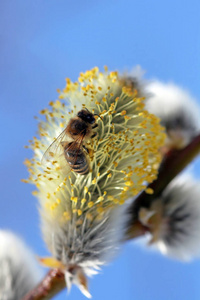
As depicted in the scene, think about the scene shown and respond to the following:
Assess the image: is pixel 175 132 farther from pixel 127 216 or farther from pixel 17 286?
pixel 17 286

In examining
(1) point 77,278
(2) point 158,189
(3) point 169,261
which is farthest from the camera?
(3) point 169,261

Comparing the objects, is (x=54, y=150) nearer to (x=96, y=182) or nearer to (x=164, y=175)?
(x=96, y=182)

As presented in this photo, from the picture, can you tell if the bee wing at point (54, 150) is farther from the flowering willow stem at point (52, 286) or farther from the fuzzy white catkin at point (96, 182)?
the flowering willow stem at point (52, 286)

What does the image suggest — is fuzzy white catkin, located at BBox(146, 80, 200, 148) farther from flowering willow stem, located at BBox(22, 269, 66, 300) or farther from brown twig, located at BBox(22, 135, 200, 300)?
flowering willow stem, located at BBox(22, 269, 66, 300)

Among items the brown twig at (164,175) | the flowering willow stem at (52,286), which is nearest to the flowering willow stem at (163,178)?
the brown twig at (164,175)

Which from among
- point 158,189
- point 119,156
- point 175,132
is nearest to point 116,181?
point 119,156

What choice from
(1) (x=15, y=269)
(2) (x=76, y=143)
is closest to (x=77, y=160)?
(2) (x=76, y=143)

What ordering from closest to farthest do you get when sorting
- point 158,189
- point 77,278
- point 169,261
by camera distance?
point 77,278 → point 158,189 → point 169,261
